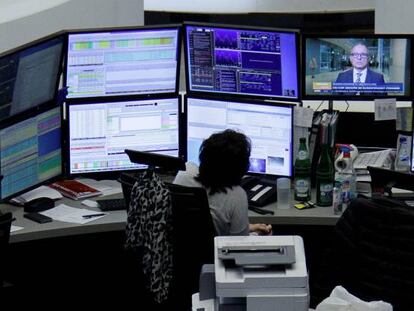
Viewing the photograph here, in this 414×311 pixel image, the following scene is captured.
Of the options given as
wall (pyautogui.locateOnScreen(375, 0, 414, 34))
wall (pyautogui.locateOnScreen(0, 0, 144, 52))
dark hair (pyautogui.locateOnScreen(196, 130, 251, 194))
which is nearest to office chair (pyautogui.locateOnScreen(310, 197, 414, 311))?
dark hair (pyautogui.locateOnScreen(196, 130, 251, 194))

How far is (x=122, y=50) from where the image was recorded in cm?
416

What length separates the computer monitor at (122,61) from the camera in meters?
4.11

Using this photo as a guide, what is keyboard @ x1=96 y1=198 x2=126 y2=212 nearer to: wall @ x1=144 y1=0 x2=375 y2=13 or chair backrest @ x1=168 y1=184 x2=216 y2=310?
chair backrest @ x1=168 y1=184 x2=216 y2=310

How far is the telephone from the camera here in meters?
3.92

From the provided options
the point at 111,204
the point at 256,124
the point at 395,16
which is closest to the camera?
the point at 111,204

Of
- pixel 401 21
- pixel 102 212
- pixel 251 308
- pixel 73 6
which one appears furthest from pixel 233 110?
pixel 73 6

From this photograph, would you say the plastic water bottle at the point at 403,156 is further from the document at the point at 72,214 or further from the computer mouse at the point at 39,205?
the computer mouse at the point at 39,205

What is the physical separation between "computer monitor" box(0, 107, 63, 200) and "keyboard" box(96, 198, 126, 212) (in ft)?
1.03

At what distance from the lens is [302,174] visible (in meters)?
4.00

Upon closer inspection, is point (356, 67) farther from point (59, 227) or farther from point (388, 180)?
point (59, 227)

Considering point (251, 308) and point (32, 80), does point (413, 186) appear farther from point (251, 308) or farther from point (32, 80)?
point (32, 80)

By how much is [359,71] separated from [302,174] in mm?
581

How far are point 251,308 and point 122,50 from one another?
2033mm

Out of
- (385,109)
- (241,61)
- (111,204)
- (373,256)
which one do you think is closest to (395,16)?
(385,109)
